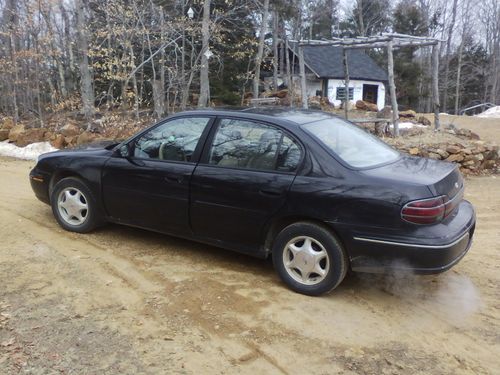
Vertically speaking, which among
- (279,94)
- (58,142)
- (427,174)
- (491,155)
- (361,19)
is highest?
(361,19)

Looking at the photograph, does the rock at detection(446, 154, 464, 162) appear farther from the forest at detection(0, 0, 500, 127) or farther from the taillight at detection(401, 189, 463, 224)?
the taillight at detection(401, 189, 463, 224)

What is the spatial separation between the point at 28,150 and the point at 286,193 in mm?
9319

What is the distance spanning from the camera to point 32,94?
15844mm

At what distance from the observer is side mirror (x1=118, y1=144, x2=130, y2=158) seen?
5019mm

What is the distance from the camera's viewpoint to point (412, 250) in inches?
142

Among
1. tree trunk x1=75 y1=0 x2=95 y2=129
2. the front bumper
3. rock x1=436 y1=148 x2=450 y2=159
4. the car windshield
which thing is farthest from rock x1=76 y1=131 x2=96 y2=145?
the car windshield

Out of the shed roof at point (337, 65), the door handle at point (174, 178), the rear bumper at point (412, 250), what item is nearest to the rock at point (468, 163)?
the rear bumper at point (412, 250)

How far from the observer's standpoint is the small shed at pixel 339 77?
Answer: 32.5 m

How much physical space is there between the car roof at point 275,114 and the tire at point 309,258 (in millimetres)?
1003

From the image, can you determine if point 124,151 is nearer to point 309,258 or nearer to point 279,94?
point 309,258

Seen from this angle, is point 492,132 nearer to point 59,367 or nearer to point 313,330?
point 313,330

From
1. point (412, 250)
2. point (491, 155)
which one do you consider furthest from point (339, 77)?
point (412, 250)

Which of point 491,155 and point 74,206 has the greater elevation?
point 74,206

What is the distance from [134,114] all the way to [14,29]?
4529mm
